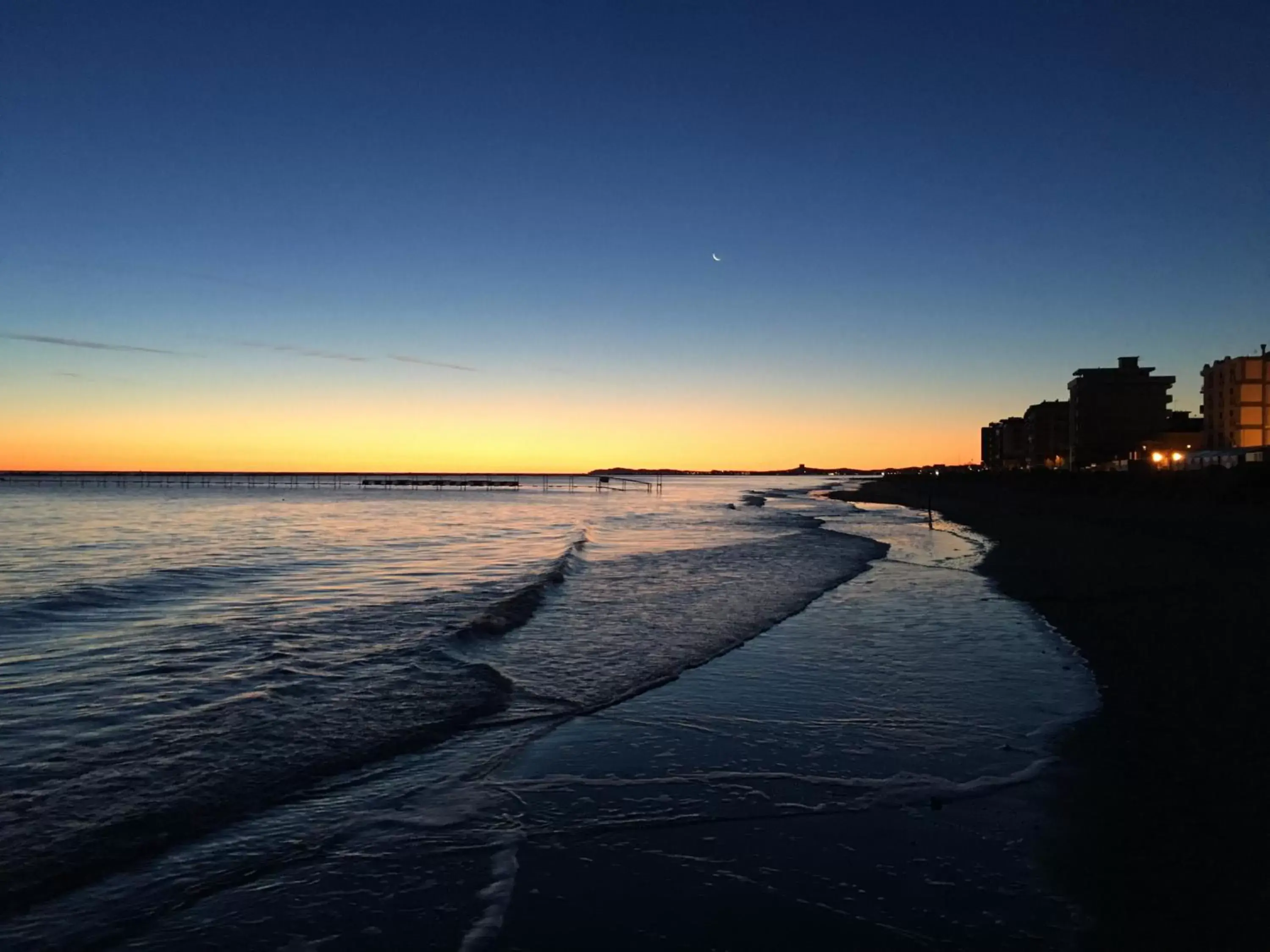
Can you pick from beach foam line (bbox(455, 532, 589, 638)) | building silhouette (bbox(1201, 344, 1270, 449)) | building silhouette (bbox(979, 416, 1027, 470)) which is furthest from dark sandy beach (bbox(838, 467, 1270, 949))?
building silhouette (bbox(979, 416, 1027, 470))

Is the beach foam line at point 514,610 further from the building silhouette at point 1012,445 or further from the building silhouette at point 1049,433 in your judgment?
the building silhouette at point 1012,445

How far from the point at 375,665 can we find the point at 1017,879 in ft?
29.5

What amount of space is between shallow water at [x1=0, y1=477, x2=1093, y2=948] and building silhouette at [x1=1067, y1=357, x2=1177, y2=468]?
4040 inches

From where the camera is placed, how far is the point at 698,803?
6520 mm

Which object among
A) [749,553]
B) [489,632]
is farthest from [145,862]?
[749,553]

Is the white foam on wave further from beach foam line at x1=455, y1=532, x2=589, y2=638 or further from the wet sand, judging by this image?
beach foam line at x1=455, y1=532, x2=589, y2=638

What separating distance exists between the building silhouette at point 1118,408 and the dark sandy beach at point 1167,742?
94.5m

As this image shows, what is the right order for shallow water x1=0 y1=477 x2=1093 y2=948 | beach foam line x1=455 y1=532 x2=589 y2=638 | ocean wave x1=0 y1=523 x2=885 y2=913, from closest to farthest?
1. shallow water x1=0 y1=477 x2=1093 y2=948
2. ocean wave x1=0 y1=523 x2=885 y2=913
3. beach foam line x1=455 y1=532 x2=589 y2=638

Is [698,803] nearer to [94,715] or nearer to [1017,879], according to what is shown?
[1017,879]

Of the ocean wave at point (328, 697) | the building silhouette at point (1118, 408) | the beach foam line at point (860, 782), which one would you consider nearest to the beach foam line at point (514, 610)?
the ocean wave at point (328, 697)

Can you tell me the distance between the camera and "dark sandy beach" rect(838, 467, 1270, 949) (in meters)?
4.64

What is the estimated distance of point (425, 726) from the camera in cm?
884

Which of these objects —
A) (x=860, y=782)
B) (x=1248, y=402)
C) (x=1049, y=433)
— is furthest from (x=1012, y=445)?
(x=860, y=782)

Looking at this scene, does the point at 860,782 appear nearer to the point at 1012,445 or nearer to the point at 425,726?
the point at 425,726
